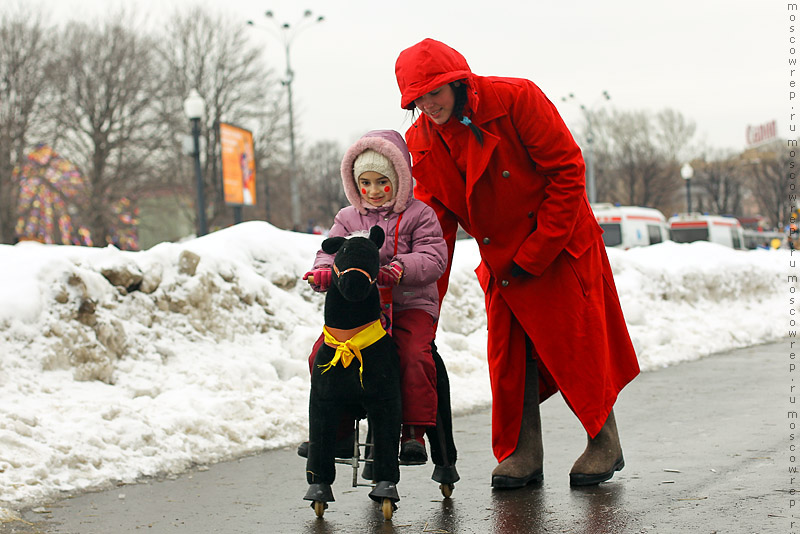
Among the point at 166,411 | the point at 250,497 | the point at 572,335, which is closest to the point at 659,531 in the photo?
the point at 572,335

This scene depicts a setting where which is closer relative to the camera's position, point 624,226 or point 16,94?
point 624,226

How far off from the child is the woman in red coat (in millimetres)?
277

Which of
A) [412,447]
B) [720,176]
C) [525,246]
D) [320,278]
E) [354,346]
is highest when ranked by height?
[720,176]

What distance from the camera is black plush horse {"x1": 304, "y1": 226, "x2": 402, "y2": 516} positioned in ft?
13.5

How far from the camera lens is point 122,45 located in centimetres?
3900

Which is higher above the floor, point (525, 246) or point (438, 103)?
point (438, 103)

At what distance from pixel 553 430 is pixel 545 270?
1.96 meters

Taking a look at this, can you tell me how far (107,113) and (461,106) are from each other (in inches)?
1425

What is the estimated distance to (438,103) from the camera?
4.33 metres

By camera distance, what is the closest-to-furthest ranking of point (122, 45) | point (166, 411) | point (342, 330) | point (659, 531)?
1. point (659, 531)
2. point (342, 330)
3. point (166, 411)
4. point (122, 45)

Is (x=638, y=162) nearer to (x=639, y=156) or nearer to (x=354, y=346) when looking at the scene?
(x=639, y=156)

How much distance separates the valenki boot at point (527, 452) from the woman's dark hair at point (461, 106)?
1170mm

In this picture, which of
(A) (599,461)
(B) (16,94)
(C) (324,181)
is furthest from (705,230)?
(C) (324,181)

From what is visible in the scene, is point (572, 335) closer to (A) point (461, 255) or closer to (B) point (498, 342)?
(B) point (498, 342)
